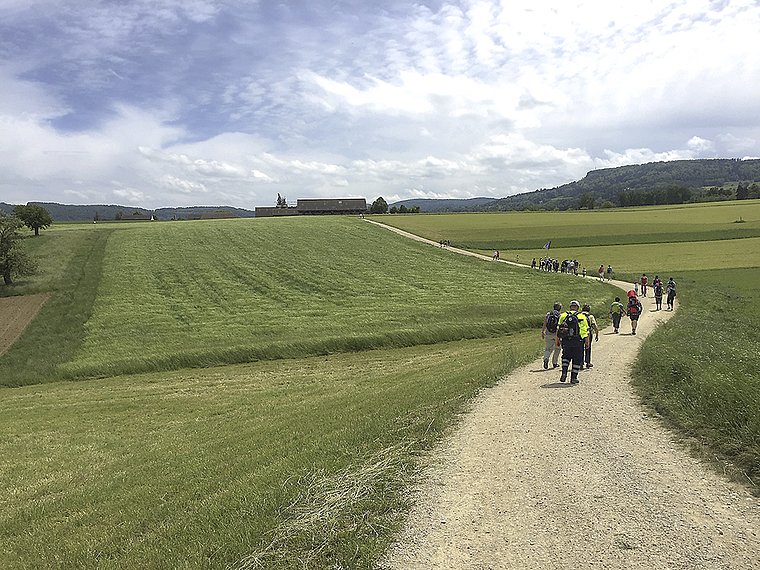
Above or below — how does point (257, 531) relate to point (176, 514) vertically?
above

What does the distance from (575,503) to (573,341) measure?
7.37 metres

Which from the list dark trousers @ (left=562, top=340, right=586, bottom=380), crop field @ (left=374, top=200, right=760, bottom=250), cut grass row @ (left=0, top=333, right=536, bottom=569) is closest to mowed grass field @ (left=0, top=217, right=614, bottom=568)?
cut grass row @ (left=0, top=333, right=536, bottom=569)

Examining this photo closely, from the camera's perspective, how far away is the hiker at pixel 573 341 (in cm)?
1290

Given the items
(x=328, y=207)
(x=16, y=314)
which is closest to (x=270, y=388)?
(x=16, y=314)

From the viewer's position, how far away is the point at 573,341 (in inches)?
512

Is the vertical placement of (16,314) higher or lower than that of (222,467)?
lower

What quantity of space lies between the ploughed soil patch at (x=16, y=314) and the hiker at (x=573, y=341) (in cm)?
2885

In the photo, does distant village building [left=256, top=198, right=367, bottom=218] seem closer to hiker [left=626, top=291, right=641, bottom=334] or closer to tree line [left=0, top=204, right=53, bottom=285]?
tree line [left=0, top=204, right=53, bottom=285]

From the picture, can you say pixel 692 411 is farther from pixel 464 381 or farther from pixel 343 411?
pixel 343 411

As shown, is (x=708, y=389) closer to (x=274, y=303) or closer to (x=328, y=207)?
(x=274, y=303)

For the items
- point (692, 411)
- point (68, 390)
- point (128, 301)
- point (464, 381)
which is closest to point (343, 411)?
point (464, 381)

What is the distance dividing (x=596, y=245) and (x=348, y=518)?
6811 centimetres

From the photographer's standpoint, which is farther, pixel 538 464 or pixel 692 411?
pixel 692 411

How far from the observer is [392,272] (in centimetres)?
4512
